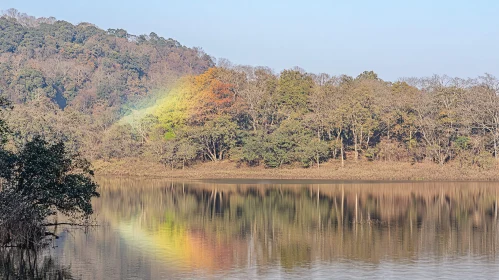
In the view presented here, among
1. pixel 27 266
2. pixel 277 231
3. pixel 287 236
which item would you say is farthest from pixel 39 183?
pixel 277 231

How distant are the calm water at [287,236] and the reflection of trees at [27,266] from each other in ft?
0.60

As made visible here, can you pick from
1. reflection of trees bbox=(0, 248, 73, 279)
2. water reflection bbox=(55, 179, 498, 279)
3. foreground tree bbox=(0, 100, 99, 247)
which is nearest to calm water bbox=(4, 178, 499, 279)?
water reflection bbox=(55, 179, 498, 279)

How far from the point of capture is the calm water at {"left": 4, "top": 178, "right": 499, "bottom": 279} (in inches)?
891

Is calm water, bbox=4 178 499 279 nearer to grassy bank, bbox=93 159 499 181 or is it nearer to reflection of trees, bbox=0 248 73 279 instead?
reflection of trees, bbox=0 248 73 279

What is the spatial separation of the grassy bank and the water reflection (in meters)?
10.4

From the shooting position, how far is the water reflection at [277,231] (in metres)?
23.7

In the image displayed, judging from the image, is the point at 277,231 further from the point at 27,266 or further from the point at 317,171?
the point at 317,171

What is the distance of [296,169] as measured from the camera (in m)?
68.6

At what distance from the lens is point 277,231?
1257 inches

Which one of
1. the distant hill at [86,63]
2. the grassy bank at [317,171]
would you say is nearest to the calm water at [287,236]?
the grassy bank at [317,171]

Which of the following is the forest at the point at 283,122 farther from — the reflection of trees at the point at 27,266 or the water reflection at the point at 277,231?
the reflection of trees at the point at 27,266

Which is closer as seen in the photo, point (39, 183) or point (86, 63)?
point (39, 183)

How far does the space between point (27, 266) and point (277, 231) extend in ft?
41.7

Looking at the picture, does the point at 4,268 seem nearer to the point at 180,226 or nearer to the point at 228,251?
the point at 228,251
